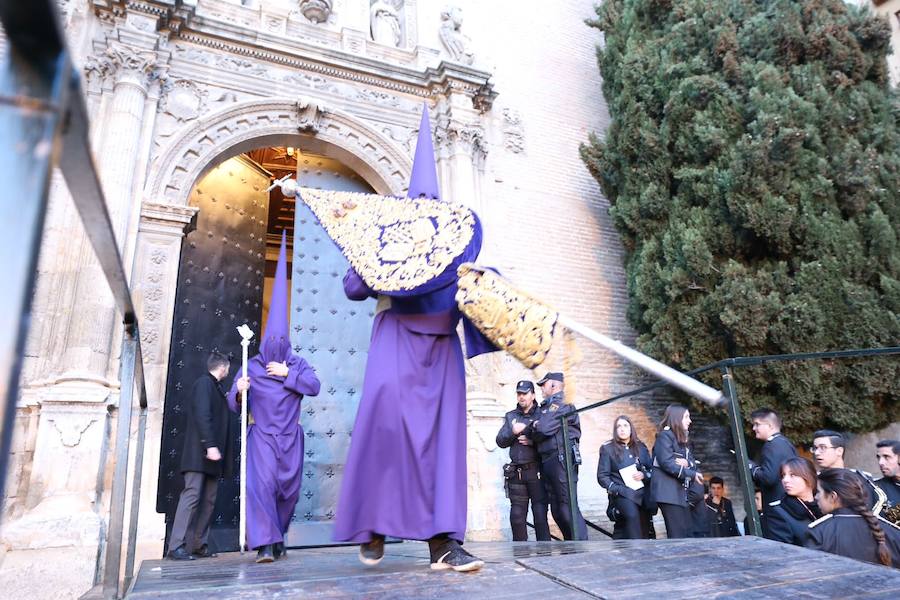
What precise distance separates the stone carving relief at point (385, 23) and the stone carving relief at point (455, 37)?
0.70 meters

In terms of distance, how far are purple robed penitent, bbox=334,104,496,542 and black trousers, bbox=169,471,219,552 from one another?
2.59 metres

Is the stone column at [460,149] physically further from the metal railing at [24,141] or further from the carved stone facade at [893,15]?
the carved stone facade at [893,15]

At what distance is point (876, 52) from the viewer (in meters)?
8.62

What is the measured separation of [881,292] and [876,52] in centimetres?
361

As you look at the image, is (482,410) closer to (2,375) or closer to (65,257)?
(65,257)

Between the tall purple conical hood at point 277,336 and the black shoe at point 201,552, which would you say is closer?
the black shoe at point 201,552

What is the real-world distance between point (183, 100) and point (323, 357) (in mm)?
3456

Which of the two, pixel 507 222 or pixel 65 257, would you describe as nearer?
pixel 65 257

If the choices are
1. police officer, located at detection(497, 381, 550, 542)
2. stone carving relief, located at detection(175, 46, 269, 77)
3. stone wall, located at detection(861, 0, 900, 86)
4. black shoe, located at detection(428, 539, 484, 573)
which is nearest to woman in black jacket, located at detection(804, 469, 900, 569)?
black shoe, located at detection(428, 539, 484, 573)

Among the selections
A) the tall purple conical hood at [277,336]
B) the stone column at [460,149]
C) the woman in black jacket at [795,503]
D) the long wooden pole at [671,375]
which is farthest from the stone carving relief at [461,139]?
the long wooden pole at [671,375]

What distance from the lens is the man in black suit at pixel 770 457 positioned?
4609 mm

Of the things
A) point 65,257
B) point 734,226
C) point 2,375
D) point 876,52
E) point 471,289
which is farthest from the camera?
point 876,52

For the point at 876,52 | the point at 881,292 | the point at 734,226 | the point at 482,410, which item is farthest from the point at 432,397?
the point at 876,52

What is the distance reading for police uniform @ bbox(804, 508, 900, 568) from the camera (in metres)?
3.29
